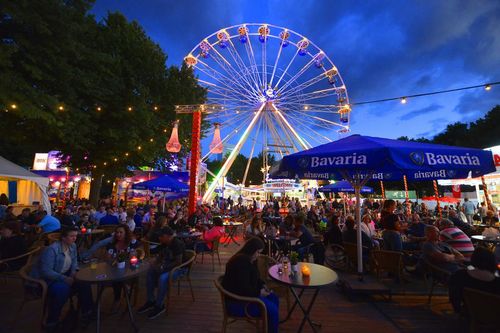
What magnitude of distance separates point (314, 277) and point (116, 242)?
3294mm

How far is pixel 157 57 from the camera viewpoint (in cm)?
1434

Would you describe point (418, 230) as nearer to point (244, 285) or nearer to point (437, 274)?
point (437, 274)

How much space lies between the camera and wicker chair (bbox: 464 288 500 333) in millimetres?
2428

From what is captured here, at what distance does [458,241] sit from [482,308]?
8.01 feet

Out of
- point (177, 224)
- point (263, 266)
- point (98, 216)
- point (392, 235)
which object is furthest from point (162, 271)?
point (98, 216)

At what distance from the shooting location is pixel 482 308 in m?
2.51

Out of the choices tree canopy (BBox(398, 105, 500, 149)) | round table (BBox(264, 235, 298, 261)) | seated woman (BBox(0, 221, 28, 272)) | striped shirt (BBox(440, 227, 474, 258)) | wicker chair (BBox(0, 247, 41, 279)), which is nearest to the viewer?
wicker chair (BBox(0, 247, 41, 279))

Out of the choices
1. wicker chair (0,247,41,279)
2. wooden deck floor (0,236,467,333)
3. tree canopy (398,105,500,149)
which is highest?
tree canopy (398,105,500,149)

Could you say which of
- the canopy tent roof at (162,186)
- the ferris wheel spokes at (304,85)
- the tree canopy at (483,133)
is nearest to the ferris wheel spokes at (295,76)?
the ferris wheel spokes at (304,85)

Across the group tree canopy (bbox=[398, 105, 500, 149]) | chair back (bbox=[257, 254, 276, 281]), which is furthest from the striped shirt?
tree canopy (bbox=[398, 105, 500, 149])

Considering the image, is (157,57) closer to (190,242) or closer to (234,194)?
(190,242)

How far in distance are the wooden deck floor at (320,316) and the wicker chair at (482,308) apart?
3.04 feet

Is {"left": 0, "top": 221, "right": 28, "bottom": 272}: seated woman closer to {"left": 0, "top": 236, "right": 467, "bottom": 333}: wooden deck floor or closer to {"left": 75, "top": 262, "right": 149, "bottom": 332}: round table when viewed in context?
{"left": 0, "top": 236, "right": 467, "bottom": 333}: wooden deck floor

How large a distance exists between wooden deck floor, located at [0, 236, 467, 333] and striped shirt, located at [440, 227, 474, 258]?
896 millimetres
